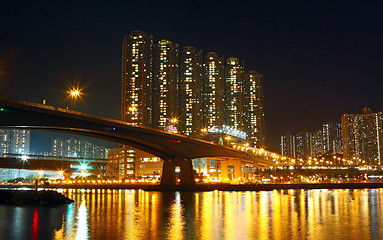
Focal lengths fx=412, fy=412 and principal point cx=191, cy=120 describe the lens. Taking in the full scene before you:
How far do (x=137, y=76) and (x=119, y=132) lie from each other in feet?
381

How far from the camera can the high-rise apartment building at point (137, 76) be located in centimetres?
19138

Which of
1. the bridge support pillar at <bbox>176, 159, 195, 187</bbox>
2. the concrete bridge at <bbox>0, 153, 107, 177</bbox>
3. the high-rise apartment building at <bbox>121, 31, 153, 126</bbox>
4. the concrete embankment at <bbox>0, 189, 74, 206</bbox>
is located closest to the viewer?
the concrete embankment at <bbox>0, 189, 74, 206</bbox>

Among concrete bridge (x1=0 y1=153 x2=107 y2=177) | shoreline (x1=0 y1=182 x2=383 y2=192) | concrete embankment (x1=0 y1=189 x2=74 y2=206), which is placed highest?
concrete bridge (x1=0 y1=153 x2=107 y2=177)

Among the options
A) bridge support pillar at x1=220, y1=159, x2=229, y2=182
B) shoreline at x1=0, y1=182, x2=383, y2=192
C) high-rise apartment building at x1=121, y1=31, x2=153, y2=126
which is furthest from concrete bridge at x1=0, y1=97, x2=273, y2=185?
high-rise apartment building at x1=121, y1=31, x2=153, y2=126

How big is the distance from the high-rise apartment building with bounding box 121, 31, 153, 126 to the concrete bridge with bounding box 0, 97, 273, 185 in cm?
7462

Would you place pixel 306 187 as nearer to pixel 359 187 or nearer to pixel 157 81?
pixel 359 187

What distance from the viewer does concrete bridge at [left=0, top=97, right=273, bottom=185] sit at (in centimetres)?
5453

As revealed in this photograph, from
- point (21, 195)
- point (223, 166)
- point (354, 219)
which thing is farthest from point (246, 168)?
point (354, 219)

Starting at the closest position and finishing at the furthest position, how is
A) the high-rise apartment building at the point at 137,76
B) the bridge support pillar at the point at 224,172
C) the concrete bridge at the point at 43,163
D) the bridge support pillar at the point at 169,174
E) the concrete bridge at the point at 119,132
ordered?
the concrete bridge at the point at 119,132 < the bridge support pillar at the point at 169,174 < the bridge support pillar at the point at 224,172 < the concrete bridge at the point at 43,163 < the high-rise apartment building at the point at 137,76

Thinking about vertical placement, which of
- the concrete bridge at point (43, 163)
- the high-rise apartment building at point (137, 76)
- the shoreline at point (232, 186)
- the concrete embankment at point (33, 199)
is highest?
the high-rise apartment building at point (137, 76)

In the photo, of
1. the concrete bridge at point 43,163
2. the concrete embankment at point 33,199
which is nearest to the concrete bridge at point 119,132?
the concrete embankment at point 33,199

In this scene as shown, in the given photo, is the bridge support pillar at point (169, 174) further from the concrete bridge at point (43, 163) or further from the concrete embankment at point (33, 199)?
the concrete embankment at point (33, 199)

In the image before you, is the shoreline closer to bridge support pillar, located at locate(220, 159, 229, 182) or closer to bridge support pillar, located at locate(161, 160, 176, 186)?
bridge support pillar, located at locate(161, 160, 176, 186)

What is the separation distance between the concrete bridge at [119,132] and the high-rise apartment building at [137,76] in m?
74.6
